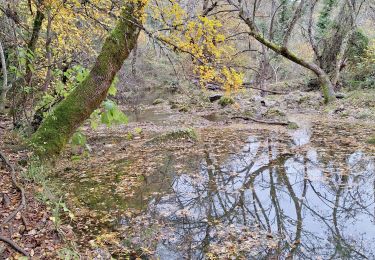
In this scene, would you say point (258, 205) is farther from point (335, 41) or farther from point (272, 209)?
point (335, 41)

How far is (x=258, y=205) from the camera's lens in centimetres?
503

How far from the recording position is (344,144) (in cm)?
818

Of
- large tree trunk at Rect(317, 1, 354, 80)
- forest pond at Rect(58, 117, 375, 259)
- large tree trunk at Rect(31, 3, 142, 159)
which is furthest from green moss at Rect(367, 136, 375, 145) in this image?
large tree trunk at Rect(317, 1, 354, 80)

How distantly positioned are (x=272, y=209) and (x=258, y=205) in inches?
8.6

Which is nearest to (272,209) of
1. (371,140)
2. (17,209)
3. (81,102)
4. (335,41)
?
(17,209)

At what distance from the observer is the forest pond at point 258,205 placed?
3.87 metres

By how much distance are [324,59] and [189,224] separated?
692 inches

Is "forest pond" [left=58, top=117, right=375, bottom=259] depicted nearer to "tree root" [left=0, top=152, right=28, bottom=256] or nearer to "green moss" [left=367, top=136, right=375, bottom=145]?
"green moss" [left=367, top=136, right=375, bottom=145]

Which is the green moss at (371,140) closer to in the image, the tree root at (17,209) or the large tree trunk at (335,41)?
the tree root at (17,209)

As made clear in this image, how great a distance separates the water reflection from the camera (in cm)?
383

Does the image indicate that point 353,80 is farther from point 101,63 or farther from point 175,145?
point 101,63

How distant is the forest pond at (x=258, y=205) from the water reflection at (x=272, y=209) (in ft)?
0.04

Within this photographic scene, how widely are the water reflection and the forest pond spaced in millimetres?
12

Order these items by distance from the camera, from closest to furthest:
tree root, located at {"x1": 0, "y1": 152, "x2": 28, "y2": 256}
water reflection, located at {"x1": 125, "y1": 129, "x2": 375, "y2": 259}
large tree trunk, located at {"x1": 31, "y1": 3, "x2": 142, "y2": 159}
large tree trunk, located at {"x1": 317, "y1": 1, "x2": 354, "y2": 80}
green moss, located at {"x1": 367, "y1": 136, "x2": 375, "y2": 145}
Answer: tree root, located at {"x1": 0, "y1": 152, "x2": 28, "y2": 256}, water reflection, located at {"x1": 125, "y1": 129, "x2": 375, "y2": 259}, large tree trunk, located at {"x1": 31, "y1": 3, "x2": 142, "y2": 159}, green moss, located at {"x1": 367, "y1": 136, "x2": 375, "y2": 145}, large tree trunk, located at {"x1": 317, "y1": 1, "x2": 354, "y2": 80}
